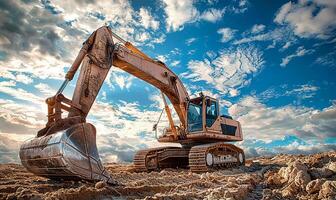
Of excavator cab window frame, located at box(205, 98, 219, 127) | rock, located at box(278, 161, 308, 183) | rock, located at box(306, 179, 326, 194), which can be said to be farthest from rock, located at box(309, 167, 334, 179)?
excavator cab window frame, located at box(205, 98, 219, 127)

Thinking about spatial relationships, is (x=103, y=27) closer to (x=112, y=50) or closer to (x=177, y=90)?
(x=112, y=50)

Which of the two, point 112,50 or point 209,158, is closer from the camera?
point 112,50

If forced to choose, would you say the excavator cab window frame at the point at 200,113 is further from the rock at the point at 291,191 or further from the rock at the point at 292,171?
the rock at the point at 291,191

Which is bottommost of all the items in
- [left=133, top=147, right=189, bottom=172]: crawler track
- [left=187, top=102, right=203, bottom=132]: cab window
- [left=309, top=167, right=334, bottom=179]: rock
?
[left=309, top=167, right=334, bottom=179]: rock

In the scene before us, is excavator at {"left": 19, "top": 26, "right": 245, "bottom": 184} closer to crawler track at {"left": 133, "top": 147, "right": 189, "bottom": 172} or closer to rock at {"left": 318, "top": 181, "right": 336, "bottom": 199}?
crawler track at {"left": 133, "top": 147, "right": 189, "bottom": 172}

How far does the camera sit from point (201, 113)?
11523 millimetres

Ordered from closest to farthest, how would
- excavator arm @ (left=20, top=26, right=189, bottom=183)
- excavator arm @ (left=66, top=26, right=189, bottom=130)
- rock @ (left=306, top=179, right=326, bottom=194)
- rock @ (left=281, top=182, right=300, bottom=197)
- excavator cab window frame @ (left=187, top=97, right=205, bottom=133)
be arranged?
1. rock @ (left=306, top=179, right=326, bottom=194)
2. rock @ (left=281, top=182, right=300, bottom=197)
3. excavator arm @ (left=20, top=26, right=189, bottom=183)
4. excavator arm @ (left=66, top=26, right=189, bottom=130)
5. excavator cab window frame @ (left=187, top=97, right=205, bottom=133)

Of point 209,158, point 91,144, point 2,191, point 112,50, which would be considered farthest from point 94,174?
point 209,158

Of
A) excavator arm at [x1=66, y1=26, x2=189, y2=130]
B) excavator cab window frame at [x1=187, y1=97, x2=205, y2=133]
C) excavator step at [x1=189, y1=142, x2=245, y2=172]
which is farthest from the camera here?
excavator cab window frame at [x1=187, y1=97, x2=205, y2=133]

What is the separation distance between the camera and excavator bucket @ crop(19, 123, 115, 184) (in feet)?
17.6

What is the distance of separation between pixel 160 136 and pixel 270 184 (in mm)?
6790

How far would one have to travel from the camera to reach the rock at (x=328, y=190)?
3.88 m

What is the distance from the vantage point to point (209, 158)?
10562 millimetres

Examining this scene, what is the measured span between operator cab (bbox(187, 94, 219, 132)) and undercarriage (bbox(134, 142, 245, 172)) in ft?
2.71
